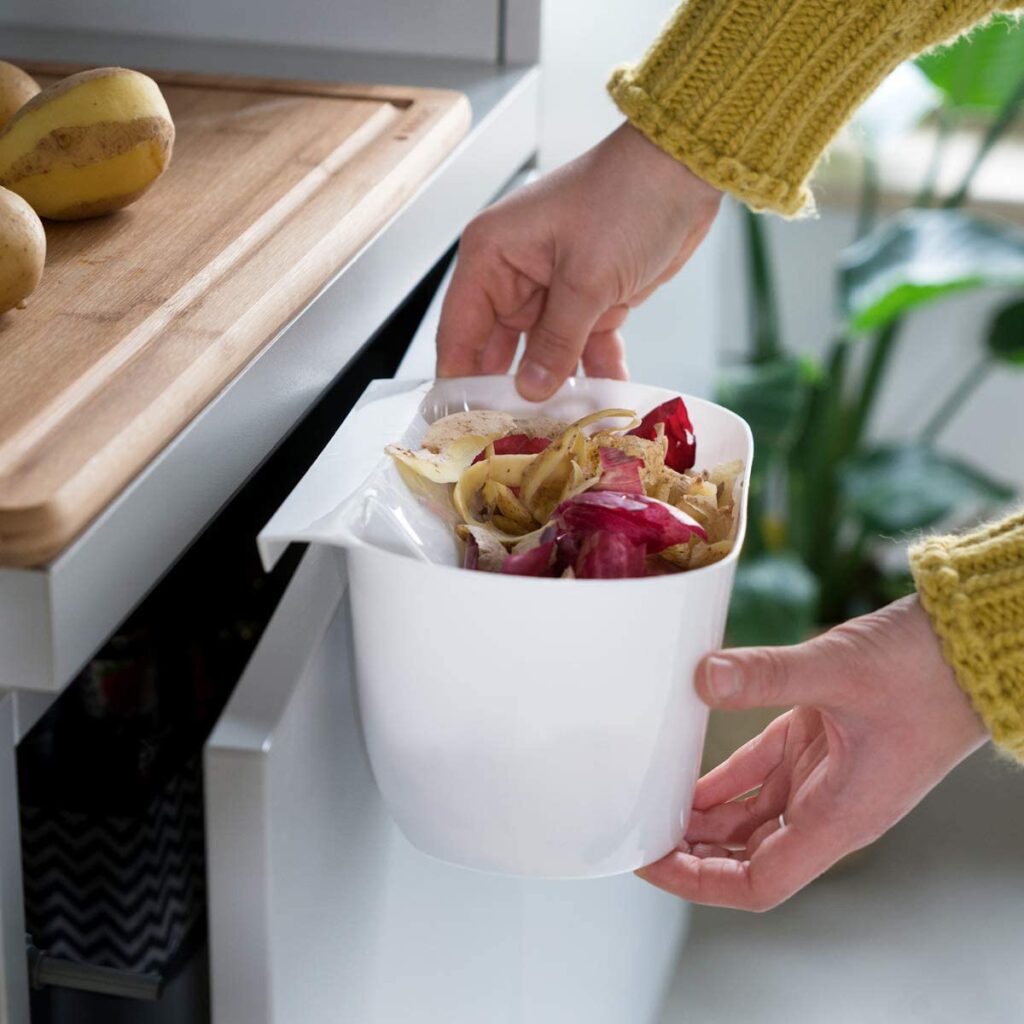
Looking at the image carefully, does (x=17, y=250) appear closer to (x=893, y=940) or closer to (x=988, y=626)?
(x=988, y=626)

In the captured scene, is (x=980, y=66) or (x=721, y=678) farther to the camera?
(x=980, y=66)

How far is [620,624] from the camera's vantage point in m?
0.45

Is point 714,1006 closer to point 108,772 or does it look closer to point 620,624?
point 108,772

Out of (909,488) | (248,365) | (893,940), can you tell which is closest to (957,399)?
(909,488)

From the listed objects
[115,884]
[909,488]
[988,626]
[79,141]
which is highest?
[79,141]

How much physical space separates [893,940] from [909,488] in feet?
1.59

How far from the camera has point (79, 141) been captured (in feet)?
2.07

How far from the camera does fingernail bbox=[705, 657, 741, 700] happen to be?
494 millimetres

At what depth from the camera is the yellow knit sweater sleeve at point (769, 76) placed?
2.23 ft

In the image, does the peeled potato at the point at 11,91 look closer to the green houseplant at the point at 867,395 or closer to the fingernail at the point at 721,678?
the fingernail at the point at 721,678

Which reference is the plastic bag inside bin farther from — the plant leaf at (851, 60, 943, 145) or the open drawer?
the plant leaf at (851, 60, 943, 145)

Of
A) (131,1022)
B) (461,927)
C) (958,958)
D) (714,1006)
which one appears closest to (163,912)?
(131,1022)

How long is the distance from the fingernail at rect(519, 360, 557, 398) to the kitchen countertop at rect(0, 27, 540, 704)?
8cm

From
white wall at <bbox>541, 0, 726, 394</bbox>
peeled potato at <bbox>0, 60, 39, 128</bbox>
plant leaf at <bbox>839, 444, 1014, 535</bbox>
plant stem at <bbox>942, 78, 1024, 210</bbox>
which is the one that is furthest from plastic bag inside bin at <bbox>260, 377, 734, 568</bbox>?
plant stem at <bbox>942, 78, 1024, 210</bbox>
